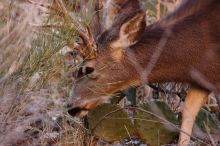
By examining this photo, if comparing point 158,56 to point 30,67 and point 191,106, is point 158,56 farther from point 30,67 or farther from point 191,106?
point 30,67

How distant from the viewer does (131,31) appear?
662cm

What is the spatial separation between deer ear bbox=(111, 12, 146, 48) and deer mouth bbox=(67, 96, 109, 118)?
556 mm

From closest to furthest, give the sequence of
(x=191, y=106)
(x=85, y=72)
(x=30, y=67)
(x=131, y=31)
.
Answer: (x=30, y=67) → (x=131, y=31) → (x=85, y=72) → (x=191, y=106)

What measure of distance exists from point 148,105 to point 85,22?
3.79 feet

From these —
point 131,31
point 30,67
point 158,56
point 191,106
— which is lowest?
point 191,106

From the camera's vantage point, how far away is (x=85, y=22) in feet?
19.6

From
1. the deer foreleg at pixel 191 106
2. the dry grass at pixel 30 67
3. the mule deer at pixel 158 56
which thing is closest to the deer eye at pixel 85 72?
the mule deer at pixel 158 56

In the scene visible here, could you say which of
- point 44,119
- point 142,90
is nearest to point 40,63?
point 44,119

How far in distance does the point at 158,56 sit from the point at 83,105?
2.84 feet

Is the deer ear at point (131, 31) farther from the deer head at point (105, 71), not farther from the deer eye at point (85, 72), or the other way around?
the deer eye at point (85, 72)

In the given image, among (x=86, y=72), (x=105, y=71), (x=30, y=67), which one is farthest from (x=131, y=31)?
(x=30, y=67)

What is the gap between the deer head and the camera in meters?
6.71

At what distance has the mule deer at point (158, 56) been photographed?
6.47 metres

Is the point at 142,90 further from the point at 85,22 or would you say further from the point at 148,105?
the point at 85,22
